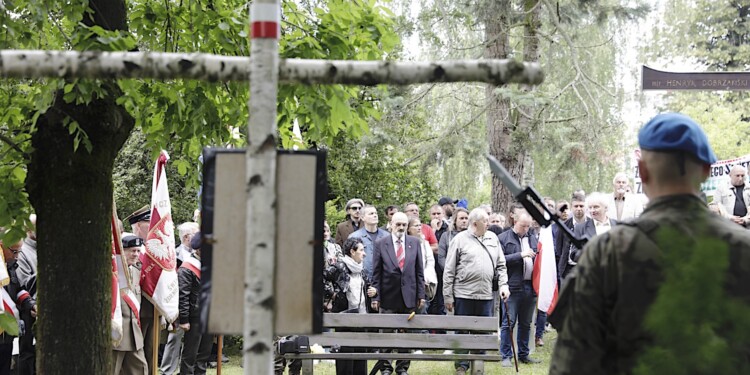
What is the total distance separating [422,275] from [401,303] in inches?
17.9

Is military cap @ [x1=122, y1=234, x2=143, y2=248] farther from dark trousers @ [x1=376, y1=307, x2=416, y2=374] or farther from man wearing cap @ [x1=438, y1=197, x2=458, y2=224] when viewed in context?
man wearing cap @ [x1=438, y1=197, x2=458, y2=224]

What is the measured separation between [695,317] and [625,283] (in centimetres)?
26

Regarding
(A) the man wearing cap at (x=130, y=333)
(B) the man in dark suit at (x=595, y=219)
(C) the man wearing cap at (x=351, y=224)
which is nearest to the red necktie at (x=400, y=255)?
(B) the man in dark suit at (x=595, y=219)

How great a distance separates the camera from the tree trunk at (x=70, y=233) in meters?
7.32

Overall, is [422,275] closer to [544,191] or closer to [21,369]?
[21,369]

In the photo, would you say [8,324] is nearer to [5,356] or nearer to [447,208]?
[5,356]

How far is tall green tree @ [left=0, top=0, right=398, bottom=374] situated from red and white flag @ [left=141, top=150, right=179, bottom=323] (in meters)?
2.53

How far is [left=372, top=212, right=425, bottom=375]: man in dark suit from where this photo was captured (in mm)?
12727

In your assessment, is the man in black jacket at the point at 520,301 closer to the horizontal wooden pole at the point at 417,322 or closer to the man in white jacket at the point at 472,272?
the man in white jacket at the point at 472,272

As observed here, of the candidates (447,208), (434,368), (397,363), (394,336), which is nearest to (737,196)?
(434,368)

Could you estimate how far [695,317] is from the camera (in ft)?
10.9

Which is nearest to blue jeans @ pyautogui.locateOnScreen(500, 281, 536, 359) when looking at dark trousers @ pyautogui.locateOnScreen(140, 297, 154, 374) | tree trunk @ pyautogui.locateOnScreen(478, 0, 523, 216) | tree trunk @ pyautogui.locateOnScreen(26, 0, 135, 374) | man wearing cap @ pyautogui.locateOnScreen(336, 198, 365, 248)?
man wearing cap @ pyautogui.locateOnScreen(336, 198, 365, 248)

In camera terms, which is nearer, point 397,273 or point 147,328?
point 147,328

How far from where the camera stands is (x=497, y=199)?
21.0m
